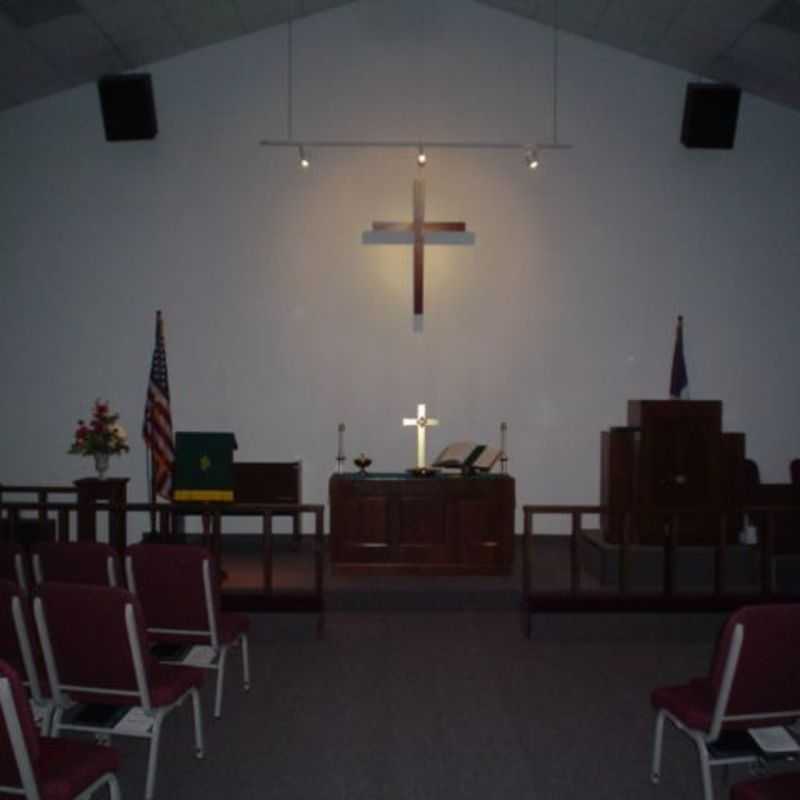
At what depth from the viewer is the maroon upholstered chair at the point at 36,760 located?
7.36 feet

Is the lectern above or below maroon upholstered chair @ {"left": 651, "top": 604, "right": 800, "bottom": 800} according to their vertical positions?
above

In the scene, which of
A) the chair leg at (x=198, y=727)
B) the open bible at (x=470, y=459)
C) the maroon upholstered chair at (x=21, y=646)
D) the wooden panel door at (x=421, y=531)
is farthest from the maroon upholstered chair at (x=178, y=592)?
the open bible at (x=470, y=459)

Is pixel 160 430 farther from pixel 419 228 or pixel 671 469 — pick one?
pixel 671 469

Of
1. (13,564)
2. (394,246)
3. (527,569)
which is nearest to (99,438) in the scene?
(13,564)

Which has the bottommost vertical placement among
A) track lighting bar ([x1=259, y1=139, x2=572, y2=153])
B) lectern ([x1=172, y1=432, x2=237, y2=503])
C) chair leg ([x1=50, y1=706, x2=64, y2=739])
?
chair leg ([x1=50, y1=706, x2=64, y2=739])

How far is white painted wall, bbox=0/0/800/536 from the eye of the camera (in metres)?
8.30

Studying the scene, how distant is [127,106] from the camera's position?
8039mm

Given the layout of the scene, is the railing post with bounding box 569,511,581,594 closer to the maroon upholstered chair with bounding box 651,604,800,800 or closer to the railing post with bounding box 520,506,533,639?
the railing post with bounding box 520,506,533,639

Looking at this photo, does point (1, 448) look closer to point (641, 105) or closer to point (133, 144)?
point (133, 144)

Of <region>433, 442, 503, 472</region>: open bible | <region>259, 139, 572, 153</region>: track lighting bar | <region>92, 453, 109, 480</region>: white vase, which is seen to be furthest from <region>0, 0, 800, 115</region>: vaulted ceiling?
<region>433, 442, 503, 472</region>: open bible

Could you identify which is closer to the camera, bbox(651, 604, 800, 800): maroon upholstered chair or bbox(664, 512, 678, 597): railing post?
bbox(651, 604, 800, 800): maroon upholstered chair

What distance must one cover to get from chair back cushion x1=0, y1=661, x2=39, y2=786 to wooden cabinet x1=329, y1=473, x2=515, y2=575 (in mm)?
4194

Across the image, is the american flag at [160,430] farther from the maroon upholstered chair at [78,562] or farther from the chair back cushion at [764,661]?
the chair back cushion at [764,661]

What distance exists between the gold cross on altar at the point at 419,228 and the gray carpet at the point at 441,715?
3480 millimetres
